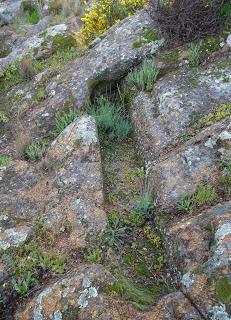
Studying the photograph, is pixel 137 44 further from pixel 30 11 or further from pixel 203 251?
pixel 30 11

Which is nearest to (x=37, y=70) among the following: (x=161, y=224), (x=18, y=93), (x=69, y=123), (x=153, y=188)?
(x=18, y=93)

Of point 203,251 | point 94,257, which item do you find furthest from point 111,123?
point 203,251

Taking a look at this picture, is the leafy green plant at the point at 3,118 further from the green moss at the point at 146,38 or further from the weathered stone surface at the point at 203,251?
the weathered stone surface at the point at 203,251

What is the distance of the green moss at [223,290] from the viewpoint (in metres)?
3.47

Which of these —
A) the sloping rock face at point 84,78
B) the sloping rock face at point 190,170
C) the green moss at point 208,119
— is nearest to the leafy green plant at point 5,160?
the sloping rock face at point 84,78

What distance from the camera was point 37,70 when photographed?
8.59 meters

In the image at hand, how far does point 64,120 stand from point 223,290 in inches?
157

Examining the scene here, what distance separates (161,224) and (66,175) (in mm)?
1569

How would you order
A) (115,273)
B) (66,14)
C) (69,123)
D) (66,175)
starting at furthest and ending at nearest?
(66,14) → (69,123) → (66,175) → (115,273)

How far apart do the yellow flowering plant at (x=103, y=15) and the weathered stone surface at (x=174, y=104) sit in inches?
119

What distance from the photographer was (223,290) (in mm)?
3523

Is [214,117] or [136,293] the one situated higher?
[214,117]

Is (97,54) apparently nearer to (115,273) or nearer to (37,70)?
(37,70)

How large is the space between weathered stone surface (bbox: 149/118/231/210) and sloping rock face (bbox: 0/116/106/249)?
Answer: 2.61 ft
